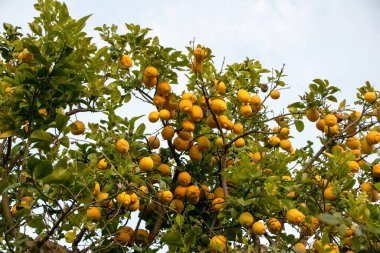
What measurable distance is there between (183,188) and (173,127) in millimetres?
548

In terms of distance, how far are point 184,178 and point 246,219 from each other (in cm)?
78

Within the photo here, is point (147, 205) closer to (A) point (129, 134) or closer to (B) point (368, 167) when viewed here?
(A) point (129, 134)

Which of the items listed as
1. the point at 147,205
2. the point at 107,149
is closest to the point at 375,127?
the point at 147,205

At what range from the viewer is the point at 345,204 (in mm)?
3123

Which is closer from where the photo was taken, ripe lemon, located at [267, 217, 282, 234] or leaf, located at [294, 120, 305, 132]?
ripe lemon, located at [267, 217, 282, 234]

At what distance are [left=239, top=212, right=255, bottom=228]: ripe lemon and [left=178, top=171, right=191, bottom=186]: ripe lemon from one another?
2.34 ft

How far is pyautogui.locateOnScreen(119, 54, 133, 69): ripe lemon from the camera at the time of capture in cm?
393

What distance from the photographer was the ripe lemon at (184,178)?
138 inches

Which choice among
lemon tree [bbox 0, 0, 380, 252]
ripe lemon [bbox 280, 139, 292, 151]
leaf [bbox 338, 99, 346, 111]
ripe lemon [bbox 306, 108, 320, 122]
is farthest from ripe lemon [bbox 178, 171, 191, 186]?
leaf [bbox 338, 99, 346, 111]

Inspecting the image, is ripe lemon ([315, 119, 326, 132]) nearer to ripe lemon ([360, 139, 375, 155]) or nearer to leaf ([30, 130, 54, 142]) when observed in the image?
ripe lemon ([360, 139, 375, 155])

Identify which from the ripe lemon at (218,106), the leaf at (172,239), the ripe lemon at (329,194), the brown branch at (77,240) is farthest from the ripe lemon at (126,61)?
the ripe lemon at (329,194)

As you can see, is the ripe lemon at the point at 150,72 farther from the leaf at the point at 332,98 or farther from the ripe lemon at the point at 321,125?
the ripe lemon at the point at 321,125

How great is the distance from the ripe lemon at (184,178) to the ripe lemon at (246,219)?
0.71m

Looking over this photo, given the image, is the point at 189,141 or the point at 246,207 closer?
the point at 246,207
